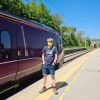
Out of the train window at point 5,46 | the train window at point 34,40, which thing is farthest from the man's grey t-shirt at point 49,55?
the train window at point 34,40

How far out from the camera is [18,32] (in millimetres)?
10227

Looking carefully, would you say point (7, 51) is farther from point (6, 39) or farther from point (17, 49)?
point (17, 49)

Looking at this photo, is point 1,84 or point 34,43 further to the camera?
point 34,43

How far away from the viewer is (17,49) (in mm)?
9828

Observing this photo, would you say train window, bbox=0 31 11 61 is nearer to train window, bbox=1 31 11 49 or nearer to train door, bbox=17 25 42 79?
train window, bbox=1 31 11 49

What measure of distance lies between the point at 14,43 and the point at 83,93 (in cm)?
285

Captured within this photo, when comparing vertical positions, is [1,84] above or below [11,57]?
below

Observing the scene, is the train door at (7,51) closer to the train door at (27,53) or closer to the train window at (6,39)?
the train window at (6,39)

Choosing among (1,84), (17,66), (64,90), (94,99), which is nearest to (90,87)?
(64,90)

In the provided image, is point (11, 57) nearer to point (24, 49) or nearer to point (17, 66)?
point (17, 66)

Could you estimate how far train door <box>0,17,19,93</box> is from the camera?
857 cm

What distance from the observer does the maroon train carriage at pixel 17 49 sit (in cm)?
872

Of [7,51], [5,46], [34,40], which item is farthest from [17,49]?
[34,40]

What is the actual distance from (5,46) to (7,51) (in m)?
0.20
